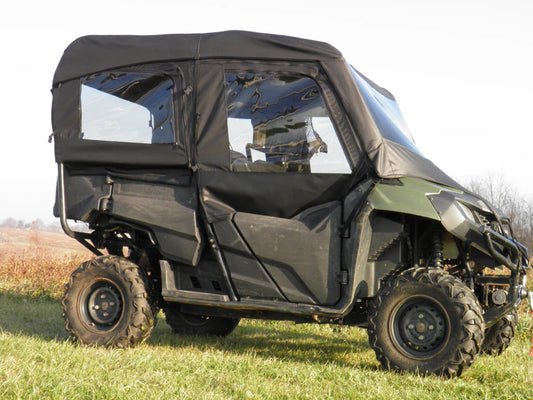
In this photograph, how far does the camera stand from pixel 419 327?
5242mm

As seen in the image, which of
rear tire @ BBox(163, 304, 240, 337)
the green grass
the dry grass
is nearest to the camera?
the green grass

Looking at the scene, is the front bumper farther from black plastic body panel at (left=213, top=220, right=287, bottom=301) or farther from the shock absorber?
black plastic body panel at (left=213, top=220, right=287, bottom=301)

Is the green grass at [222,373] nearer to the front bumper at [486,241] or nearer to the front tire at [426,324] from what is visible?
the front tire at [426,324]

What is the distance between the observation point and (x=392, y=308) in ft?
17.3

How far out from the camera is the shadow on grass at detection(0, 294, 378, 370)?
6.33 m

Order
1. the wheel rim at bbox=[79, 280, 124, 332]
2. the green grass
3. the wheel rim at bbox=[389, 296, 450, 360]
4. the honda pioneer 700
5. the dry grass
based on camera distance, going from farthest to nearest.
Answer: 1. the dry grass
2. the wheel rim at bbox=[79, 280, 124, 332]
3. the honda pioneer 700
4. the wheel rim at bbox=[389, 296, 450, 360]
5. the green grass

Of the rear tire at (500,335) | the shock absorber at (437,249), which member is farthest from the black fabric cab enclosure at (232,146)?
the rear tire at (500,335)

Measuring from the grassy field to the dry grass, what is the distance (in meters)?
3.70

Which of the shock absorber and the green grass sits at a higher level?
the shock absorber

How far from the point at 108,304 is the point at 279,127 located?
239cm

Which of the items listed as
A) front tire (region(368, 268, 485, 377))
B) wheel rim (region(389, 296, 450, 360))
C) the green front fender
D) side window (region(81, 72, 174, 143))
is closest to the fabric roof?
side window (region(81, 72, 174, 143))

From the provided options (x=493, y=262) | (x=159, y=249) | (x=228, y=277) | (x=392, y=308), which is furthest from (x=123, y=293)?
(x=493, y=262)

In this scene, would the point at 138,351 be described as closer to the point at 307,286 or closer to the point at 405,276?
the point at 307,286

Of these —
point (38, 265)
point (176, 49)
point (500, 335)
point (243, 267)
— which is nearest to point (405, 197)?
point (243, 267)
